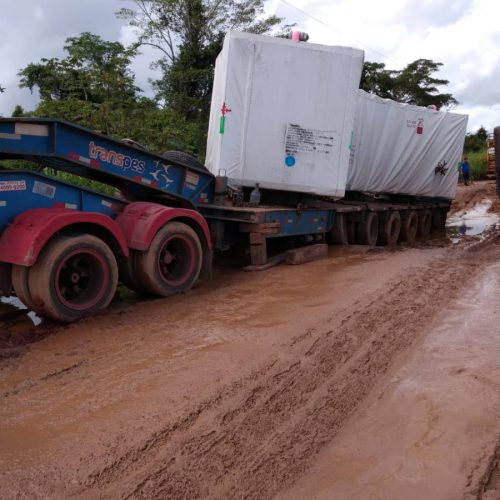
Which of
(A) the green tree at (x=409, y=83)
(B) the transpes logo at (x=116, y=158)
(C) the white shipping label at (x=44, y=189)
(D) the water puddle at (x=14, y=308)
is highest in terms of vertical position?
(A) the green tree at (x=409, y=83)

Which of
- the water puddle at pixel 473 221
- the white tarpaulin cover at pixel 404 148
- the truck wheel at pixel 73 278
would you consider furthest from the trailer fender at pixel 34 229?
the water puddle at pixel 473 221

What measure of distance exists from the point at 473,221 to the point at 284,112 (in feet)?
41.9

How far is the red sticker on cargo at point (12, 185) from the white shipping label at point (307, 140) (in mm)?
4178

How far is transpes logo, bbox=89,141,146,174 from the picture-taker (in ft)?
18.9

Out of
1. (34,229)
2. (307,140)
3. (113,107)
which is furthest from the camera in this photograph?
(113,107)

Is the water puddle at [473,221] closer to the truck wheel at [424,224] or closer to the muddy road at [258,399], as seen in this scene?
the truck wheel at [424,224]

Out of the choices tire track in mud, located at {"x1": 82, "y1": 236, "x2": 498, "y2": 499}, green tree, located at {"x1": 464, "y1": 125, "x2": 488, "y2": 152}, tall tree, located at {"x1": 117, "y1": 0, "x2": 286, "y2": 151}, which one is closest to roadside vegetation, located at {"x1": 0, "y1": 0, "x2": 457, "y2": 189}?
tall tree, located at {"x1": 117, "y1": 0, "x2": 286, "y2": 151}

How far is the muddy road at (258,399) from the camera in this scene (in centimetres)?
260

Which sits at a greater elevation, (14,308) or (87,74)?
(87,74)

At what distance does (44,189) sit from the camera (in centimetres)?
510

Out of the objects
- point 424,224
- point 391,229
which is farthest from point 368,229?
point 424,224

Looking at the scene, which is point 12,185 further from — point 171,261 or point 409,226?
point 409,226

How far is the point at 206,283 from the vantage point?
693 cm

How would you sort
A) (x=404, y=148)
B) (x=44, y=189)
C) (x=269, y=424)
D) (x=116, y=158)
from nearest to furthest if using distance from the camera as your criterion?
1. (x=269, y=424)
2. (x=44, y=189)
3. (x=116, y=158)
4. (x=404, y=148)
